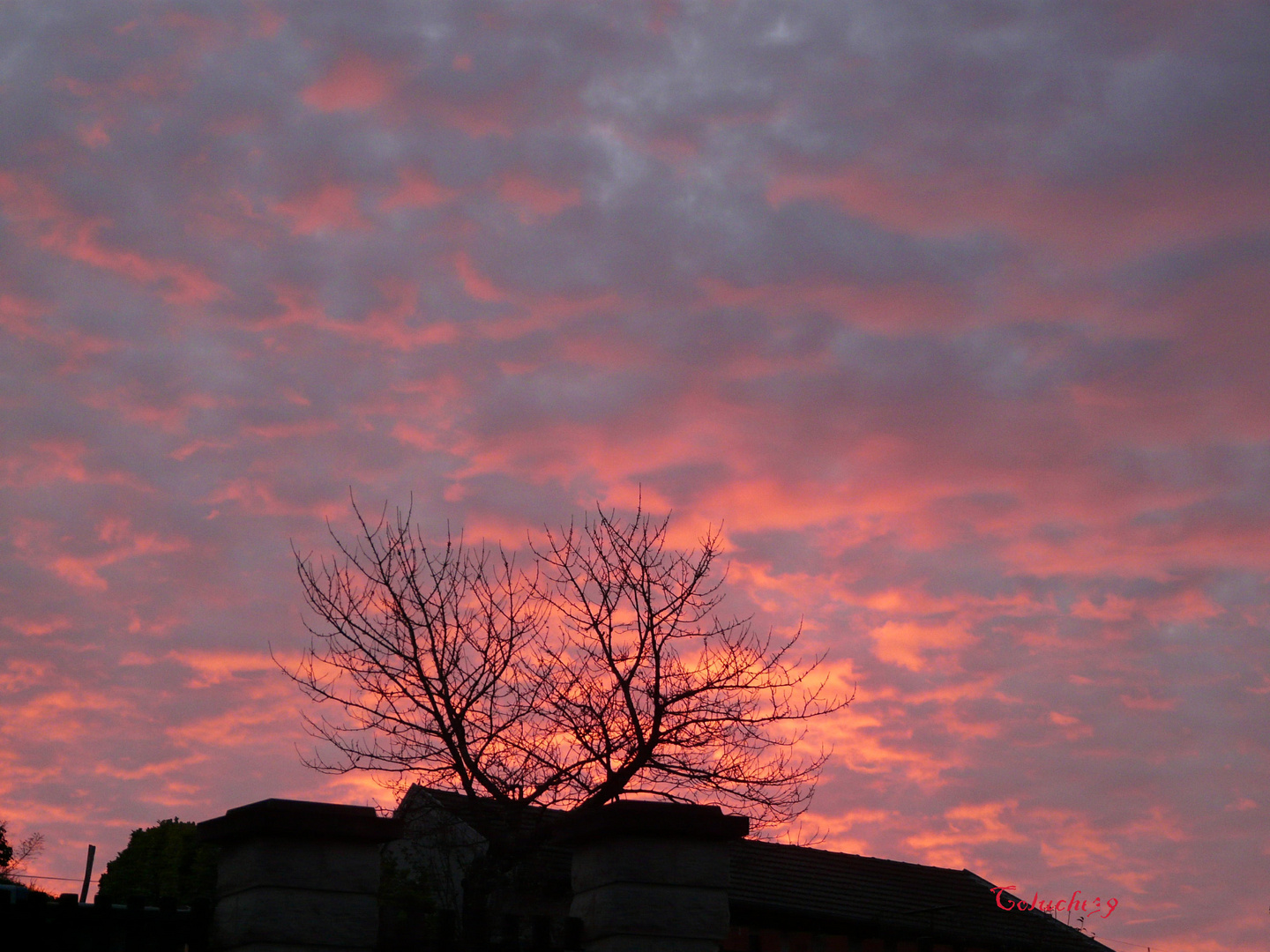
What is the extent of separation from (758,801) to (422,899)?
29.2 ft

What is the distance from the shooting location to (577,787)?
16031 millimetres

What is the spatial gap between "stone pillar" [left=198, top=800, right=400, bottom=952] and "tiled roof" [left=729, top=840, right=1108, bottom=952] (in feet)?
66.1

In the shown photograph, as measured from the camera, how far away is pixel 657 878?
611 centimetres

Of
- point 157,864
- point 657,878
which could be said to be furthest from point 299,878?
point 157,864

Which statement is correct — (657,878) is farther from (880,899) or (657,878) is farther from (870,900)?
(880,899)

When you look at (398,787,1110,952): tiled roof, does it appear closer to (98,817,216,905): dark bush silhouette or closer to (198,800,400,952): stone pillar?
(98,817,216,905): dark bush silhouette

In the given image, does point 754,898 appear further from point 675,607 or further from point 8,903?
point 8,903

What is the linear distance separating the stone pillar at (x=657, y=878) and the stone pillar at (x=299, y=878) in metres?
1.13

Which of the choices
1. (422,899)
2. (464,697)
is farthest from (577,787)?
(422,899)

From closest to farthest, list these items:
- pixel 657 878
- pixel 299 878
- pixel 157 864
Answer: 1. pixel 299 878
2. pixel 657 878
3. pixel 157 864

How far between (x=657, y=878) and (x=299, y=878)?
1804mm

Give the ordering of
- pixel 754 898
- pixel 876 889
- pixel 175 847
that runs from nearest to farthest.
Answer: pixel 754 898 < pixel 175 847 < pixel 876 889

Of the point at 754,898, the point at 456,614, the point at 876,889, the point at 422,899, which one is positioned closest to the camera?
the point at 456,614

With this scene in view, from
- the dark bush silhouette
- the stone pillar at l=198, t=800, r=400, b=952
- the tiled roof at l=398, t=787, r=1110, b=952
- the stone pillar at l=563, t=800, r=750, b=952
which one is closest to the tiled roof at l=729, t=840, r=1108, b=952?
the tiled roof at l=398, t=787, r=1110, b=952
